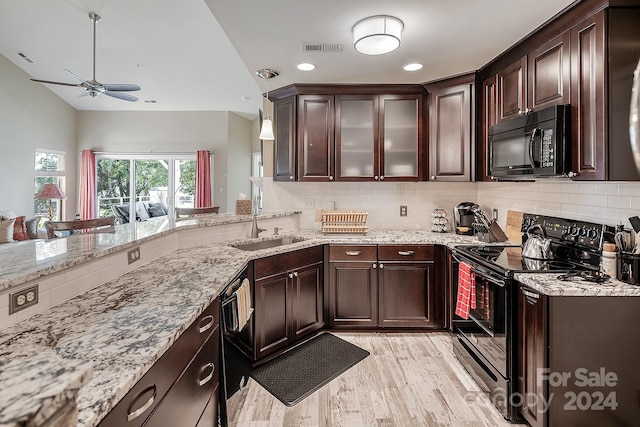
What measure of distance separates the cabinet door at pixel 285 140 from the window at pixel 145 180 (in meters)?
4.58

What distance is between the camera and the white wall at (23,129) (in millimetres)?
5893

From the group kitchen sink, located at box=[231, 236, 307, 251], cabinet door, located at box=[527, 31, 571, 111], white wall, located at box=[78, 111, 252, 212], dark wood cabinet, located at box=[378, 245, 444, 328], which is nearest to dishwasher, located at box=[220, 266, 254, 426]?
kitchen sink, located at box=[231, 236, 307, 251]

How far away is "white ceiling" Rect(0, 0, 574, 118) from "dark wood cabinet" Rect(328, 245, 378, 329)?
1.61 meters

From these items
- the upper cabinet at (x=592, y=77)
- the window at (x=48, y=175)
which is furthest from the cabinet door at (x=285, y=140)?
the window at (x=48, y=175)

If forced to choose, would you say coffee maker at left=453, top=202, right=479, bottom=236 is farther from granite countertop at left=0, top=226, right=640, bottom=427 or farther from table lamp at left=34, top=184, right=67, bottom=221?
table lamp at left=34, top=184, right=67, bottom=221

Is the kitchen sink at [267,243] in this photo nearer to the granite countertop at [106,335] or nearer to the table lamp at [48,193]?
the granite countertop at [106,335]

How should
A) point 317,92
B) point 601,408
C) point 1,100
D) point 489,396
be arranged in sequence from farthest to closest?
point 1,100, point 317,92, point 489,396, point 601,408

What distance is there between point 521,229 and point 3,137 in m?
7.92

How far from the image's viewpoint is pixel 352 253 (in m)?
3.02

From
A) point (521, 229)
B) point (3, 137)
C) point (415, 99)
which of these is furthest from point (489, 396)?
point (3, 137)

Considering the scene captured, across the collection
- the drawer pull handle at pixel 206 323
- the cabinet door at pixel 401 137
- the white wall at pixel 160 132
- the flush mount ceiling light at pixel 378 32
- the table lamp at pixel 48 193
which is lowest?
the drawer pull handle at pixel 206 323

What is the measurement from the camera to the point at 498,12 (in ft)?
6.58

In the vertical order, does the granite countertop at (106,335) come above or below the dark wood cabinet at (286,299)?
above

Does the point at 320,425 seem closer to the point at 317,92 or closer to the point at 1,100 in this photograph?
the point at 317,92
